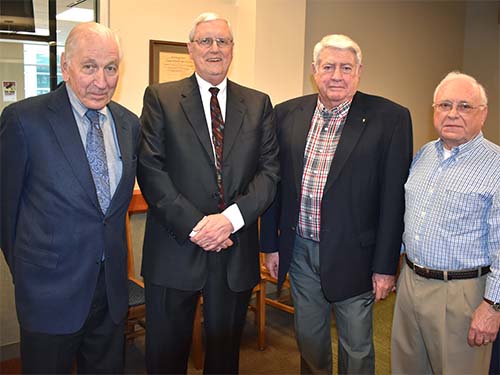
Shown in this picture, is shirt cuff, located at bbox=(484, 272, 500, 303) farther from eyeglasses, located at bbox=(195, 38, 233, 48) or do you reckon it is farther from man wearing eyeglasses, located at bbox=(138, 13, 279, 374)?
eyeglasses, located at bbox=(195, 38, 233, 48)

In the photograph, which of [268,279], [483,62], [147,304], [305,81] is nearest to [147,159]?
[147,304]

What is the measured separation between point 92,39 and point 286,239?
117cm

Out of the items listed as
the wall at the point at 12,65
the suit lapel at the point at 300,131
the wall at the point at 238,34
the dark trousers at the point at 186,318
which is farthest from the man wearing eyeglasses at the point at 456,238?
the wall at the point at 12,65

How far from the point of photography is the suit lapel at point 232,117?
200cm

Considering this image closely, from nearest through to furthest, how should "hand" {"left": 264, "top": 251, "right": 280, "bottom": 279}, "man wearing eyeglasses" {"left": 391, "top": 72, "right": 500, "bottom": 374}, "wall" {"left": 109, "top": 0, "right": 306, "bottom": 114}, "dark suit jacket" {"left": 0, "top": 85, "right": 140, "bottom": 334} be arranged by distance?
"dark suit jacket" {"left": 0, "top": 85, "right": 140, "bottom": 334}
"man wearing eyeglasses" {"left": 391, "top": 72, "right": 500, "bottom": 374}
"hand" {"left": 264, "top": 251, "right": 280, "bottom": 279}
"wall" {"left": 109, "top": 0, "right": 306, "bottom": 114}

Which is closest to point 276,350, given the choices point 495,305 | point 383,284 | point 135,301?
point 135,301

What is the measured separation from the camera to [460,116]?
1909mm

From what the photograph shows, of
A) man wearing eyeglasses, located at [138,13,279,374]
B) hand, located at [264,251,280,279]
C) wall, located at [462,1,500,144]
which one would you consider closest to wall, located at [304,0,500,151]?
wall, located at [462,1,500,144]

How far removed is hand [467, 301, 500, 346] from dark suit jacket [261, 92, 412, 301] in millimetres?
378

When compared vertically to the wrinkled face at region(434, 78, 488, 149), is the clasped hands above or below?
below

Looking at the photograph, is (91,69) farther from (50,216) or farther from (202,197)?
(202,197)

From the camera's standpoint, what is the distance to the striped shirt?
6.00ft

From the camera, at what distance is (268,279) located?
3355 millimetres

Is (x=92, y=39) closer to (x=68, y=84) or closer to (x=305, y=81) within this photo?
(x=68, y=84)
